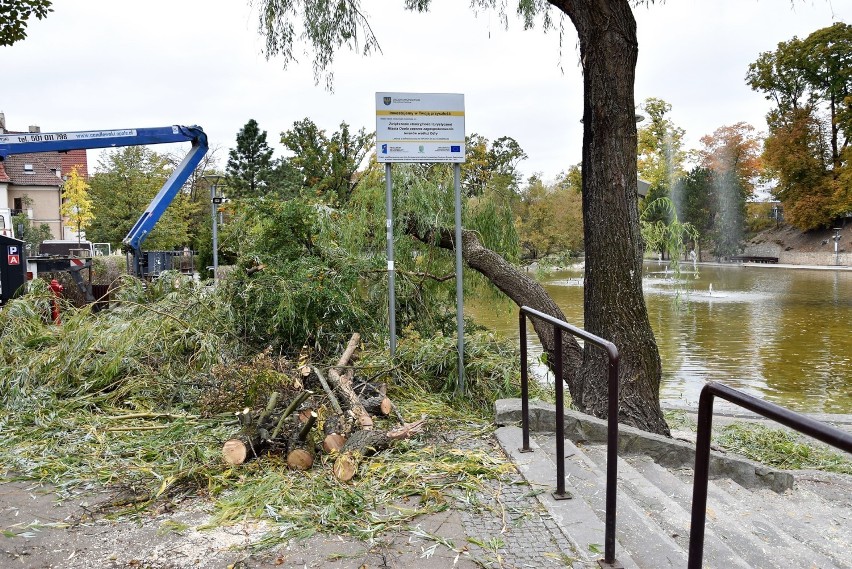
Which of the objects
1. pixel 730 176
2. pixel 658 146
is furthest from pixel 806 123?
pixel 658 146

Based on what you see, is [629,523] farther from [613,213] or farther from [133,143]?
[133,143]

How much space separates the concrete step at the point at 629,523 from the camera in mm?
2891

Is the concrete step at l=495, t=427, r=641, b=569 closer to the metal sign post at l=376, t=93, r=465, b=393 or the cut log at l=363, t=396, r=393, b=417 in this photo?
the cut log at l=363, t=396, r=393, b=417

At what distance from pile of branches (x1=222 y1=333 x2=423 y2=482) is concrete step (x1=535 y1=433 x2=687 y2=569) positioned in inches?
48.1

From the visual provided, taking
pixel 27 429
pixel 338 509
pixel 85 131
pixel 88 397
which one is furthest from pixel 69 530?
pixel 85 131

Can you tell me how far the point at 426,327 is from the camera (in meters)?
8.22

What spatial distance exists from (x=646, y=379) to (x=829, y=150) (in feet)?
176

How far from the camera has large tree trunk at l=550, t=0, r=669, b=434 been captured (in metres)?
5.60

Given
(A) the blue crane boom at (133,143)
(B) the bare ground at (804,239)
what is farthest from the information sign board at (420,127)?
(B) the bare ground at (804,239)

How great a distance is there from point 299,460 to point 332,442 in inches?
11.4

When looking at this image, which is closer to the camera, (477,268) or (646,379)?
(646,379)

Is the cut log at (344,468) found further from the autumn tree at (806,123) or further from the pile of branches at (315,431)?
the autumn tree at (806,123)

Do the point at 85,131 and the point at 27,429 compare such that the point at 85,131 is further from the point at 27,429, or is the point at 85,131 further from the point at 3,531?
the point at 3,531

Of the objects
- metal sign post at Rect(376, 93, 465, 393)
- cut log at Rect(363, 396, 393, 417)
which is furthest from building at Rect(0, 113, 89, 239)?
cut log at Rect(363, 396, 393, 417)
